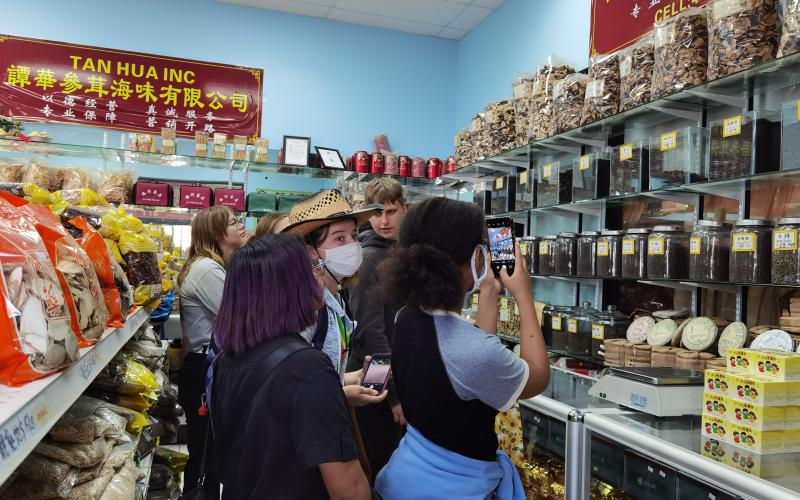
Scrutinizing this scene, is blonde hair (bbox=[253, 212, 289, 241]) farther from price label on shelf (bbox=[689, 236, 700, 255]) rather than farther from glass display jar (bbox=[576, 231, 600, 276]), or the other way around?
price label on shelf (bbox=[689, 236, 700, 255])

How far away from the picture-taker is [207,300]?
3029 millimetres

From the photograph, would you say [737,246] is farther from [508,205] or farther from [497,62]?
[497,62]

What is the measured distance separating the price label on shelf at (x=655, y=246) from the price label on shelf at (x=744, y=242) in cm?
39

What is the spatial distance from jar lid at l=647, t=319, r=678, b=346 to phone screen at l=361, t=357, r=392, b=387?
1457 mm

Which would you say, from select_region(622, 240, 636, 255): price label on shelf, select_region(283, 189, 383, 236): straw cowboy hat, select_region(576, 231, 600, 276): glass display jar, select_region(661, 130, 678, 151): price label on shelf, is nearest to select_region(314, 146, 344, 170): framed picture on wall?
select_region(576, 231, 600, 276): glass display jar

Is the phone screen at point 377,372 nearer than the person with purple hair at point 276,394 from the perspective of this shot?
No

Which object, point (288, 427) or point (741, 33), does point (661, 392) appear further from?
point (741, 33)

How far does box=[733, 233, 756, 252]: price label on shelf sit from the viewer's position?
2373mm

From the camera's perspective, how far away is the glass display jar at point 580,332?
10.8ft

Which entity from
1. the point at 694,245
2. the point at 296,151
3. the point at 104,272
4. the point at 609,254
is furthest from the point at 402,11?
the point at 104,272

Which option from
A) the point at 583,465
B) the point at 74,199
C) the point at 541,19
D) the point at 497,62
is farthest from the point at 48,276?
the point at 497,62

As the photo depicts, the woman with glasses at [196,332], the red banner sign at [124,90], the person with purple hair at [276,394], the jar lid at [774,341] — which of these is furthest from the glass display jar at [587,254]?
the red banner sign at [124,90]

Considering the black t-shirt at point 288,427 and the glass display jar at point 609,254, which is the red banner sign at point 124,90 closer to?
the glass display jar at point 609,254

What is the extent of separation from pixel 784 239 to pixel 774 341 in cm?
37
